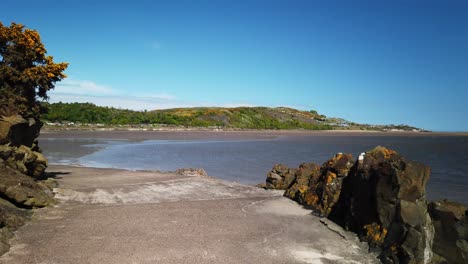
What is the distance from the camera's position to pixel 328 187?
14.3 metres

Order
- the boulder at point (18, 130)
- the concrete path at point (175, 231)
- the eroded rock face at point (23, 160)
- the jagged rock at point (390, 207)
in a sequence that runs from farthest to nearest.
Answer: the boulder at point (18, 130) < the eroded rock face at point (23, 160) < the jagged rock at point (390, 207) < the concrete path at point (175, 231)

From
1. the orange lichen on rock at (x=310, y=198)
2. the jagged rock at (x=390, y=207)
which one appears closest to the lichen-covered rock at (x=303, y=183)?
the orange lichen on rock at (x=310, y=198)

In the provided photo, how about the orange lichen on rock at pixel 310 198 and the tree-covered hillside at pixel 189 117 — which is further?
the tree-covered hillside at pixel 189 117

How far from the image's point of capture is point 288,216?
45.0ft

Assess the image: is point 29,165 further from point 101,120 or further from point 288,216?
point 101,120

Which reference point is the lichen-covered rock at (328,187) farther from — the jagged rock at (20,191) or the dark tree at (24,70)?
the dark tree at (24,70)

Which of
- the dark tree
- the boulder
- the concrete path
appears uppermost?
the dark tree

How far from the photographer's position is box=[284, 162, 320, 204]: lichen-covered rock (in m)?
15.9

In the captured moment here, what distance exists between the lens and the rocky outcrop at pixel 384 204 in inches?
386

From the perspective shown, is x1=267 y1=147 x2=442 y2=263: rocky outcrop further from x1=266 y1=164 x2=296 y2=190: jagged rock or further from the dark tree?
the dark tree

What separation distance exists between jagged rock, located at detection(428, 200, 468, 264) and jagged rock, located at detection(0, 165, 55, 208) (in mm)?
12567

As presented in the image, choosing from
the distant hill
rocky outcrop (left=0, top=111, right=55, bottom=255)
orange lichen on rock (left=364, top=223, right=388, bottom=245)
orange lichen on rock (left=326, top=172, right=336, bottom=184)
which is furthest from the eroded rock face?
the distant hill

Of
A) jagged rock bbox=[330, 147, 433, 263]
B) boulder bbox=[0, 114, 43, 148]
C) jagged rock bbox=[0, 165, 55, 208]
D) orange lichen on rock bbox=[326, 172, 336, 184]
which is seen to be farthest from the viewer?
boulder bbox=[0, 114, 43, 148]

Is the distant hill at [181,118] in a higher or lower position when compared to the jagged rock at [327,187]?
higher
